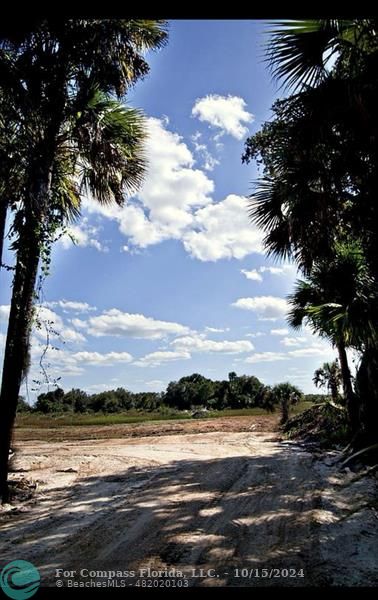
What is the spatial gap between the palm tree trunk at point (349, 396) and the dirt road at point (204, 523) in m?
1.99

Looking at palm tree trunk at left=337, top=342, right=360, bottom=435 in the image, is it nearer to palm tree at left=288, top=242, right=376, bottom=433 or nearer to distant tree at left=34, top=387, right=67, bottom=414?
palm tree at left=288, top=242, right=376, bottom=433

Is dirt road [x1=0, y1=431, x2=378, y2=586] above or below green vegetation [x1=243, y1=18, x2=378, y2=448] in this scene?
below

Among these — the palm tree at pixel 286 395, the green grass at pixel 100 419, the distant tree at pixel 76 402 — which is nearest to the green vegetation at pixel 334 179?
the palm tree at pixel 286 395

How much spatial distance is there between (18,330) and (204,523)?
12.1 feet

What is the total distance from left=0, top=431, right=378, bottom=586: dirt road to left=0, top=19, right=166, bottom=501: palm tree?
1427 mm

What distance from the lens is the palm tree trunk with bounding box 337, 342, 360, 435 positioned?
8.92m

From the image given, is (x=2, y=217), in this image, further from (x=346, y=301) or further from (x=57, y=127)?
(x=346, y=301)

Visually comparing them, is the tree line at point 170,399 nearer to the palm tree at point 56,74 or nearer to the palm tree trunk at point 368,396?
the palm tree trunk at point 368,396

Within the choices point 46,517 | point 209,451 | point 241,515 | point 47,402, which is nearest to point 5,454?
point 46,517

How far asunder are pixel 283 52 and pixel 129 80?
341cm

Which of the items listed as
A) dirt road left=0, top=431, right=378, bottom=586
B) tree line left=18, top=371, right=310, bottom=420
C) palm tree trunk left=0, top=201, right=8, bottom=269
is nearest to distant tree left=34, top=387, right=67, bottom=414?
tree line left=18, top=371, right=310, bottom=420

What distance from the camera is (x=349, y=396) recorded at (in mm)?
9242

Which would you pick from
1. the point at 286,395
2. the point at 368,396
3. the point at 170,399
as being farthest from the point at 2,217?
the point at 170,399
